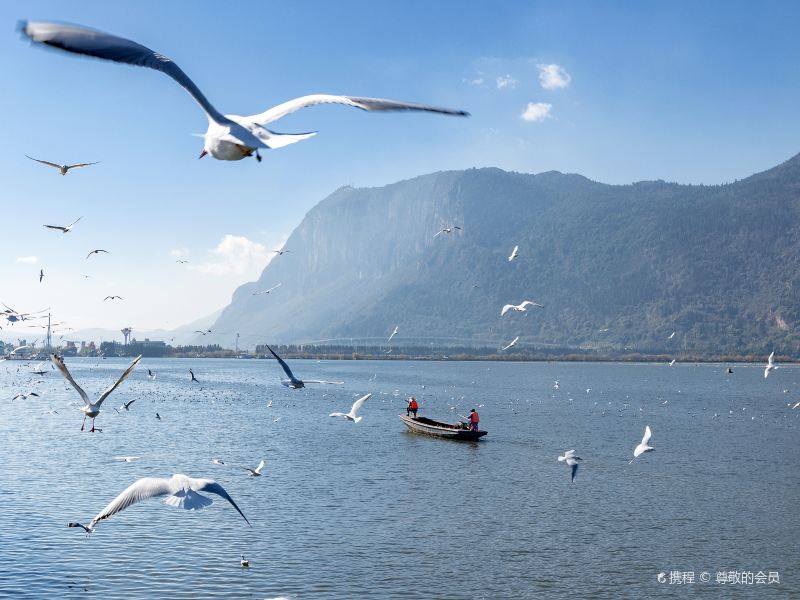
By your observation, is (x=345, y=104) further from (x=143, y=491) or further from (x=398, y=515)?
(x=398, y=515)

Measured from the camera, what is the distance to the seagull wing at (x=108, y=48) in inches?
199

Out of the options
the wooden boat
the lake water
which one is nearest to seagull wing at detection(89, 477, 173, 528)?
the lake water

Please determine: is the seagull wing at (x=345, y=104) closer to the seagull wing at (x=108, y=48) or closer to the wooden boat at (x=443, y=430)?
the seagull wing at (x=108, y=48)

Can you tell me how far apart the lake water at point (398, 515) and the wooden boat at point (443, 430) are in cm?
91

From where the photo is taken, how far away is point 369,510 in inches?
1162

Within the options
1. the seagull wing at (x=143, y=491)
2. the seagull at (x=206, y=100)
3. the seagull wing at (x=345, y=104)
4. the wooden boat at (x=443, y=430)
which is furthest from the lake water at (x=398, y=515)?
the seagull at (x=206, y=100)

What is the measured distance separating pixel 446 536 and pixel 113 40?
77.1 ft

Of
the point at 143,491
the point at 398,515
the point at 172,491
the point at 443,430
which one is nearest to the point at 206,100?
the point at 172,491

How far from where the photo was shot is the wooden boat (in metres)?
49.3

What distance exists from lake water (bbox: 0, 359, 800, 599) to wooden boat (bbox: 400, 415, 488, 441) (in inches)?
36.0

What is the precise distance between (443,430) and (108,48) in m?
45.8

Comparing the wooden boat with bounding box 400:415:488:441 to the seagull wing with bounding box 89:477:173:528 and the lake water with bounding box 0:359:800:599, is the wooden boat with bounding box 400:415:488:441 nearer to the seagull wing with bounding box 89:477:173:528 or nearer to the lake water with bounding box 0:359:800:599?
the lake water with bounding box 0:359:800:599

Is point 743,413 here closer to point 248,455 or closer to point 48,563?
point 248,455

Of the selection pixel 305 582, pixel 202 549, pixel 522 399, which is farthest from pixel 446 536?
pixel 522 399
